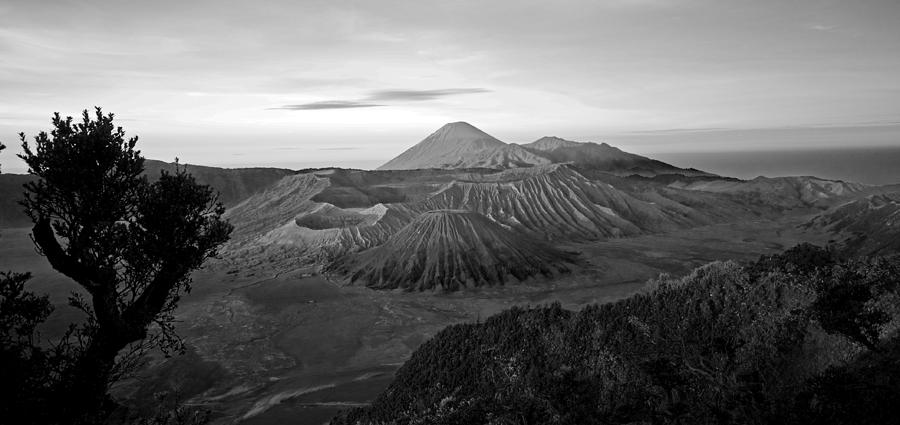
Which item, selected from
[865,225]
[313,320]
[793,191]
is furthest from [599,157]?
[313,320]

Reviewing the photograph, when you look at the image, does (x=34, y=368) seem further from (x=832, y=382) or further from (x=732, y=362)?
(x=732, y=362)

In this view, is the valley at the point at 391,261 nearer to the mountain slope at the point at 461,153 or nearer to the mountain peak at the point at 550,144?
the mountain slope at the point at 461,153

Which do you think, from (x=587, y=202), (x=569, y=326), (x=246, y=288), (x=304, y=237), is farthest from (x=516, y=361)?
(x=587, y=202)

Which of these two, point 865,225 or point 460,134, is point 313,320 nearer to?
point 865,225

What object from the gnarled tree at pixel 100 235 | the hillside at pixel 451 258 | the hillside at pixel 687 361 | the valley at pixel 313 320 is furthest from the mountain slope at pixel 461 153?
the gnarled tree at pixel 100 235

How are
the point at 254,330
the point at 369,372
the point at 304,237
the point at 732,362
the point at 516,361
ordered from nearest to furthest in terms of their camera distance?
the point at 732,362
the point at 516,361
the point at 369,372
the point at 254,330
the point at 304,237
